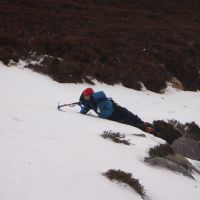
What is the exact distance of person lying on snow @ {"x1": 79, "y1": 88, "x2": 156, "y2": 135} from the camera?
35.1 ft

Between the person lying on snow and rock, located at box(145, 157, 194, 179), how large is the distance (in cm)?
302

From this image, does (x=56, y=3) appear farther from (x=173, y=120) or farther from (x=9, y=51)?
(x=173, y=120)

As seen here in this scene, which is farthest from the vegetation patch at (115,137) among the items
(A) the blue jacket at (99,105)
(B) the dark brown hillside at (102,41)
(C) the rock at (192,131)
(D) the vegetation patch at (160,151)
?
(B) the dark brown hillside at (102,41)

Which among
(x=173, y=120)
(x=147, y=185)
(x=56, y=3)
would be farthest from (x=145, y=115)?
(x=56, y=3)

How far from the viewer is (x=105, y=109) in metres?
10.8

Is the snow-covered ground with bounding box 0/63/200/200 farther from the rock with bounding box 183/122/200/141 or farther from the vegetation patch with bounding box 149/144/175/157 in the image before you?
the rock with bounding box 183/122/200/141

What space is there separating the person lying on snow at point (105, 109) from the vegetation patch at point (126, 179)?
4624mm

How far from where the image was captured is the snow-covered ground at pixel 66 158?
5094 mm

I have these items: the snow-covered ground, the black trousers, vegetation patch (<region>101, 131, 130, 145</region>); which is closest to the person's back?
the black trousers

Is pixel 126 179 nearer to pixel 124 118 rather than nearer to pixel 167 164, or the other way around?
pixel 167 164

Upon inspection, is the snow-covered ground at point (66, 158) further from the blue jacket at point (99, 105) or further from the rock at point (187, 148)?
the rock at point (187, 148)

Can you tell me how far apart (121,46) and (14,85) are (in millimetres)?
9505

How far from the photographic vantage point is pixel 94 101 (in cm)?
1080

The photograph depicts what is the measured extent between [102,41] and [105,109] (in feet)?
34.5
